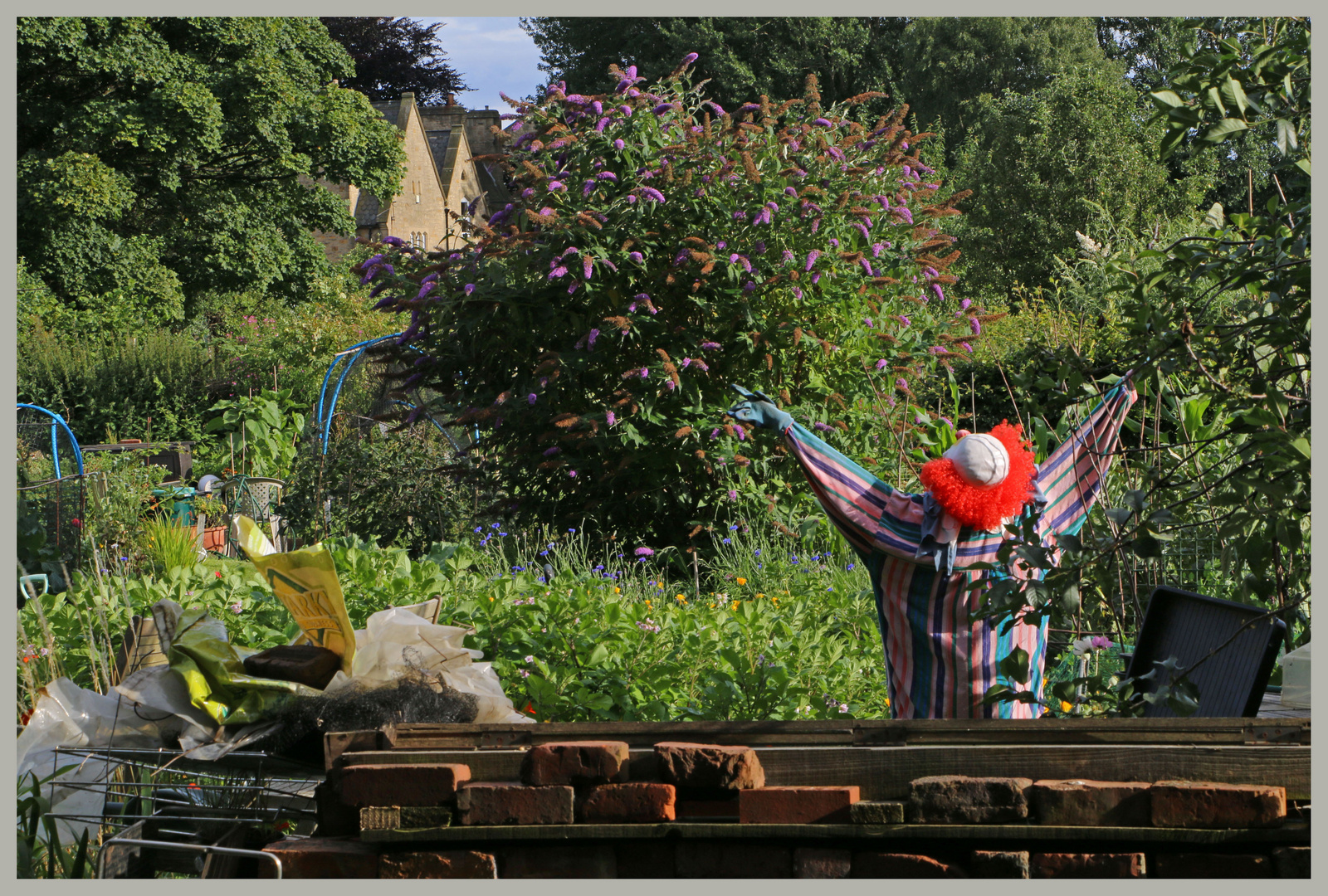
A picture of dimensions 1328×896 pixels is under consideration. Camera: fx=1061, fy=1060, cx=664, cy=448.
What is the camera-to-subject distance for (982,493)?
249 cm

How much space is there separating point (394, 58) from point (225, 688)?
109 ft

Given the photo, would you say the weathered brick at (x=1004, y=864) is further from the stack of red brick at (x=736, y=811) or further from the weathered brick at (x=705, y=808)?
the weathered brick at (x=705, y=808)

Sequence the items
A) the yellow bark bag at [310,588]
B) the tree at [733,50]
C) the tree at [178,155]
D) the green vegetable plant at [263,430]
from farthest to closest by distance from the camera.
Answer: the tree at [733,50] → the tree at [178,155] → the green vegetable plant at [263,430] → the yellow bark bag at [310,588]

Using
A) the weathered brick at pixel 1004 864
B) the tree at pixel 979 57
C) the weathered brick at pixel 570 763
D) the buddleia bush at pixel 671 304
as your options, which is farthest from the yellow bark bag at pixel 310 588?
the tree at pixel 979 57

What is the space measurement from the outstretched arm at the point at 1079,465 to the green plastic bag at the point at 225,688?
5.92 ft

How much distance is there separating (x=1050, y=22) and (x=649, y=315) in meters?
A: 27.3

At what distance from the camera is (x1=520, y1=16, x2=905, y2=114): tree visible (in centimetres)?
2784

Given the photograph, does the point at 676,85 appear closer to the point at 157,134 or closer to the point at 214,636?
the point at 214,636

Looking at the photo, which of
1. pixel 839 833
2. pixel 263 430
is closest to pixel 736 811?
pixel 839 833

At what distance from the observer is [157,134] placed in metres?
16.2

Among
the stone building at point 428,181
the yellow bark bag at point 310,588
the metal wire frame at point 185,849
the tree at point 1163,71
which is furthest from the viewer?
the stone building at point 428,181

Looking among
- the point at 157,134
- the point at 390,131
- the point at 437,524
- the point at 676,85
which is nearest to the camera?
the point at 676,85

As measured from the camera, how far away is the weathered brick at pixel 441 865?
1.48 m

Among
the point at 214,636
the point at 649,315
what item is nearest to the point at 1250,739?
the point at 214,636
